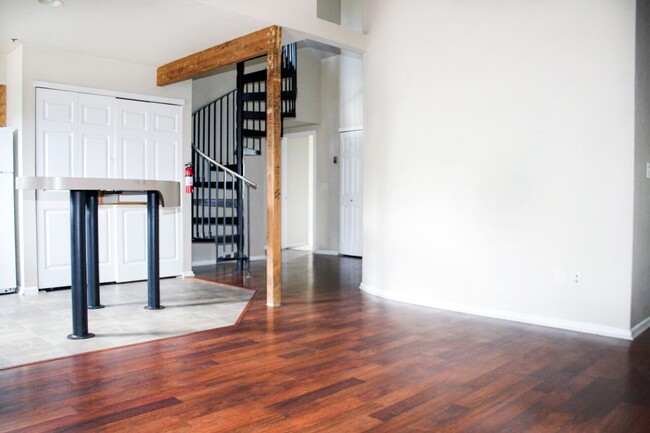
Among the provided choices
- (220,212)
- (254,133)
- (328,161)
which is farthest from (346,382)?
(328,161)

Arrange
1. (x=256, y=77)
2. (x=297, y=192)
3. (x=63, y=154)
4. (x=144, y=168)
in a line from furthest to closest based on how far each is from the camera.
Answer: (x=297, y=192) < (x=256, y=77) < (x=144, y=168) < (x=63, y=154)

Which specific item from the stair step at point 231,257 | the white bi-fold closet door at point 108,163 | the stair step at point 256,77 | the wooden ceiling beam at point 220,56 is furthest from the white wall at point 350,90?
the wooden ceiling beam at point 220,56

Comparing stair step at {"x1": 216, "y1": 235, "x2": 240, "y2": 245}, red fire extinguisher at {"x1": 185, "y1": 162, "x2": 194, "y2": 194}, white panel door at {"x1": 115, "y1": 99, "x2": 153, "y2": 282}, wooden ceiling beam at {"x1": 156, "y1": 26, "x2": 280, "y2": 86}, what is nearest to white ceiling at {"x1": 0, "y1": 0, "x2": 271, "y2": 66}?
wooden ceiling beam at {"x1": 156, "y1": 26, "x2": 280, "y2": 86}

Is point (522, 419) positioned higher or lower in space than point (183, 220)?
lower

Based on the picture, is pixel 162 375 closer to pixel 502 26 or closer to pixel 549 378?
pixel 549 378

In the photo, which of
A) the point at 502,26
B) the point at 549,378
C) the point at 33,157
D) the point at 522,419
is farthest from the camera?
the point at 33,157

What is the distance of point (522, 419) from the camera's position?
230 cm

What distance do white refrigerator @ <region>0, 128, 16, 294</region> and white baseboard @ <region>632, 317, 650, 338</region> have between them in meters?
5.55

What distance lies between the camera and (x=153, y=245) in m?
4.30

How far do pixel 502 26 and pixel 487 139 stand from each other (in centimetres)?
90

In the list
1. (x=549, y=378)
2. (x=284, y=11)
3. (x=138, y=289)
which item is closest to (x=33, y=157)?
(x=138, y=289)

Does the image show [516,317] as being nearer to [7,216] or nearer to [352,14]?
[7,216]

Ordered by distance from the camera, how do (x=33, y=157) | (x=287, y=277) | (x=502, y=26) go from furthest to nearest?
1. (x=287, y=277)
2. (x=33, y=157)
3. (x=502, y=26)

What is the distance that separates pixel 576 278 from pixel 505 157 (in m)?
1.08
